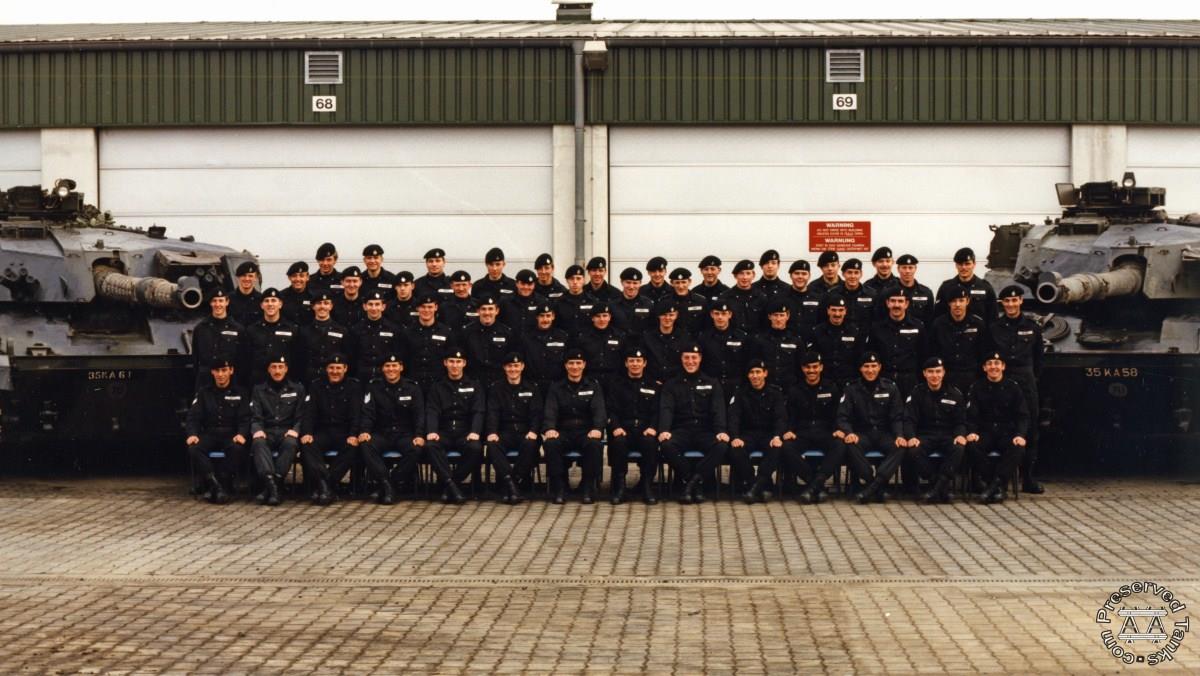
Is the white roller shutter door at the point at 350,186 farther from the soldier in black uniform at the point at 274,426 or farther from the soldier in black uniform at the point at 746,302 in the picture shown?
the soldier in black uniform at the point at 274,426

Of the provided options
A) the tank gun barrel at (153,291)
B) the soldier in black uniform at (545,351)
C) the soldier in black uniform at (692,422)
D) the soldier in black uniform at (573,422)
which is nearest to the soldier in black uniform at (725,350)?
the soldier in black uniform at (692,422)

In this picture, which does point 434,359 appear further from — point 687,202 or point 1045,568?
point 687,202

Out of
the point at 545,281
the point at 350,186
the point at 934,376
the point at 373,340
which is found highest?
the point at 350,186

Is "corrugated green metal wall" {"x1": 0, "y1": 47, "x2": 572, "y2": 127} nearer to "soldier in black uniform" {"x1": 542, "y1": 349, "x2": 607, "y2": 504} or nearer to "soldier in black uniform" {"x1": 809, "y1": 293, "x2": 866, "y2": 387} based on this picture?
"soldier in black uniform" {"x1": 809, "y1": 293, "x2": 866, "y2": 387}

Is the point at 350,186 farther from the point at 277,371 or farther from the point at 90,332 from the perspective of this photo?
the point at 277,371

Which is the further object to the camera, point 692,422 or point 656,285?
point 656,285

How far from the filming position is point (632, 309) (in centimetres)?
1622

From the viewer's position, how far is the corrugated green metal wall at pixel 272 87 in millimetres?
24859

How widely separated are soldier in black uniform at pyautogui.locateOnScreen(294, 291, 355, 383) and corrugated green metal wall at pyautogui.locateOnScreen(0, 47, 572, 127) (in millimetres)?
9347

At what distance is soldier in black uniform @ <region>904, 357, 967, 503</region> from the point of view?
15.1 m

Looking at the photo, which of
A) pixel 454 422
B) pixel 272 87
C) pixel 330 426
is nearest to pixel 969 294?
pixel 454 422

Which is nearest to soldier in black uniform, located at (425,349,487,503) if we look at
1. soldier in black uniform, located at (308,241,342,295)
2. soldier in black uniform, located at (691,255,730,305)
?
soldier in black uniform, located at (308,241,342,295)

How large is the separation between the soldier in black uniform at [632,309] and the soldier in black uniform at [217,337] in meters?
3.33

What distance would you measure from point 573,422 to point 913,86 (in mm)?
11534
